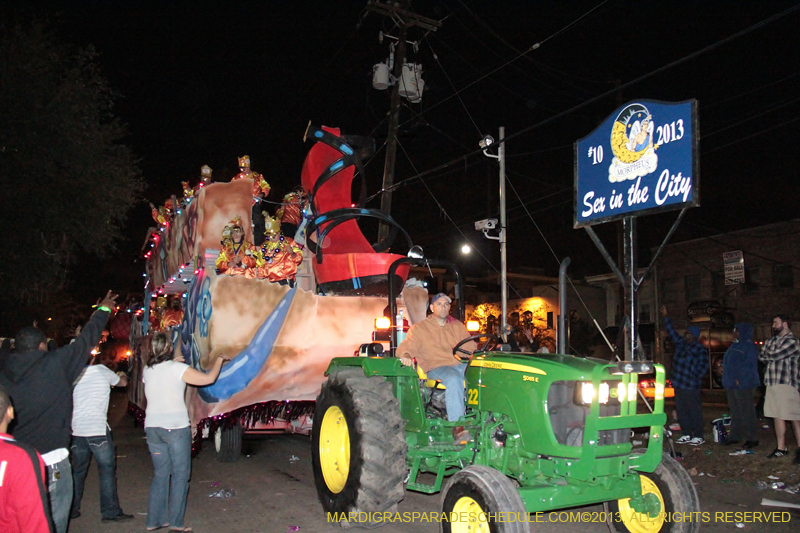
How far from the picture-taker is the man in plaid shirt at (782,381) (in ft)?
26.7

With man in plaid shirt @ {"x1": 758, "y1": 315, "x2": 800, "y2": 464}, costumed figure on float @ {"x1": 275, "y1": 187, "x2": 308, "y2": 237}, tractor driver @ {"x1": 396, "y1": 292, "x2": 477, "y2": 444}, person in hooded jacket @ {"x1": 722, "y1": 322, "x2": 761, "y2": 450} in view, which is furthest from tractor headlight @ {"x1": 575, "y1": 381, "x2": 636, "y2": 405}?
costumed figure on float @ {"x1": 275, "y1": 187, "x2": 308, "y2": 237}

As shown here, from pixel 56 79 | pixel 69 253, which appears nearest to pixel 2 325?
pixel 69 253

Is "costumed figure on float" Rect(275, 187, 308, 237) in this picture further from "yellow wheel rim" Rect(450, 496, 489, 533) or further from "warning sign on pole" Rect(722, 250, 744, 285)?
"warning sign on pole" Rect(722, 250, 744, 285)

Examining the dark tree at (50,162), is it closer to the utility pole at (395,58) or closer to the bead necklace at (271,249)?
the utility pole at (395,58)

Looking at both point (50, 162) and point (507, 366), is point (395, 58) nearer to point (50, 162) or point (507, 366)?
point (50, 162)

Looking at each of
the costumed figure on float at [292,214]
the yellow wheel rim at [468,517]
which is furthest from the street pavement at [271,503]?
the costumed figure on float at [292,214]

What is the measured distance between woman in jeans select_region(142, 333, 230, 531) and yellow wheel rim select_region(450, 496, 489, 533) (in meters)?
2.46

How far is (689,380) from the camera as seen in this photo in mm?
9586

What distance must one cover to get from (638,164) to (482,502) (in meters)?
5.27

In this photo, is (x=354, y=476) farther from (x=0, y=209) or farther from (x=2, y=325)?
(x=2, y=325)

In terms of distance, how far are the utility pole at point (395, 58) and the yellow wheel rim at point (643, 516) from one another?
10573 mm

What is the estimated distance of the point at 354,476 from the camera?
5.20 metres

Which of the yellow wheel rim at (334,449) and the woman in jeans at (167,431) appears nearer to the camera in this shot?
the woman in jeans at (167,431)

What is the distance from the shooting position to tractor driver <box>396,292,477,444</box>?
5383 mm
